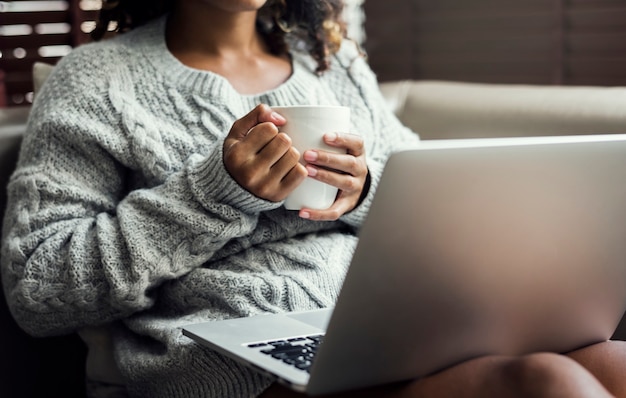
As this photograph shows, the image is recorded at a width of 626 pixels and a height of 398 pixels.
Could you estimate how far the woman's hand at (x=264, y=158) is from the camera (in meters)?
0.98

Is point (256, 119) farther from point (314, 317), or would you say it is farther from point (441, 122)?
point (441, 122)

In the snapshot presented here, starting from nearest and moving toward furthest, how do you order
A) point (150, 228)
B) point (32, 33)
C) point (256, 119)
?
point (256, 119), point (150, 228), point (32, 33)

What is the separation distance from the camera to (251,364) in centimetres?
86

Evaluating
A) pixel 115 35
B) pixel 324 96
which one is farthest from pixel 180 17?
pixel 324 96

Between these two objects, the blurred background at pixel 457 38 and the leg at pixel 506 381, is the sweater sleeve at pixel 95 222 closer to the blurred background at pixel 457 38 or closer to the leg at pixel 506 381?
the leg at pixel 506 381

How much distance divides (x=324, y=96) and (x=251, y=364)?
639 mm

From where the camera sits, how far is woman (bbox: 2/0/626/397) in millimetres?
1048

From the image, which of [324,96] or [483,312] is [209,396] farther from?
[324,96]

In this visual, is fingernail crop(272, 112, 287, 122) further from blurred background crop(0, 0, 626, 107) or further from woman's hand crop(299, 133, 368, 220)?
blurred background crop(0, 0, 626, 107)

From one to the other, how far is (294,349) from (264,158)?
0.71 ft

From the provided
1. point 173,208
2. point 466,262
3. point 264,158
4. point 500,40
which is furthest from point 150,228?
point 500,40

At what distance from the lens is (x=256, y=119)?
1012 mm

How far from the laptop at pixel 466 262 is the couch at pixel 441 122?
1.37 ft

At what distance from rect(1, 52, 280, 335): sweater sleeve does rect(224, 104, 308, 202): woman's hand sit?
0.08ft
